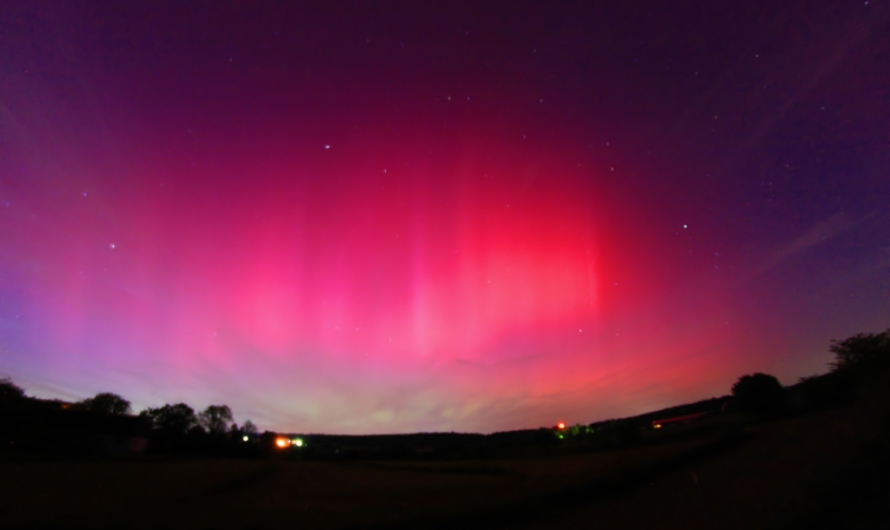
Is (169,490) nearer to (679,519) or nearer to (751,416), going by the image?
(679,519)

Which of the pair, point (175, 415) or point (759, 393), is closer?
point (759, 393)

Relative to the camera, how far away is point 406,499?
11711 millimetres

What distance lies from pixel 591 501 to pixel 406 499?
508 centimetres

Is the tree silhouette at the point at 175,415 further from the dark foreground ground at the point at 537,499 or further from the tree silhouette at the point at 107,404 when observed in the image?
the dark foreground ground at the point at 537,499

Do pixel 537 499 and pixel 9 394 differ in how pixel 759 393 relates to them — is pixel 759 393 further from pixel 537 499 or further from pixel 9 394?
pixel 9 394

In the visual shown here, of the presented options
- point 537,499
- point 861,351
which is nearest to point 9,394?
point 537,499

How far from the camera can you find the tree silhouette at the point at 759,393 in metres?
34.6

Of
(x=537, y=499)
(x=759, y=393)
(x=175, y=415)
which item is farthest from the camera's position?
(x=175, y=415)

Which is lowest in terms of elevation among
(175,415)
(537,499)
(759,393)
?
(537,499)

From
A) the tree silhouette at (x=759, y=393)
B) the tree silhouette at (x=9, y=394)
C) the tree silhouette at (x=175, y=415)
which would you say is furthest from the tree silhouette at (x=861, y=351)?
the tree silhouette at (x=175, y=415)

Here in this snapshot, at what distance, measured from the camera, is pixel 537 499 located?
10172mm

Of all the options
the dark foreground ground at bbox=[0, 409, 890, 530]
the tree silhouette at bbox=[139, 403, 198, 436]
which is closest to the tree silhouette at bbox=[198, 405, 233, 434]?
the tree silhouette at bbox=[139, 403, 198, 436]

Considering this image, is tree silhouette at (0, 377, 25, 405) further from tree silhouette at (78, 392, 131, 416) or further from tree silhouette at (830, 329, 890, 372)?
tree silhouette at (830, 329, 890, 372)

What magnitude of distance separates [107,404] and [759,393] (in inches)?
4283
